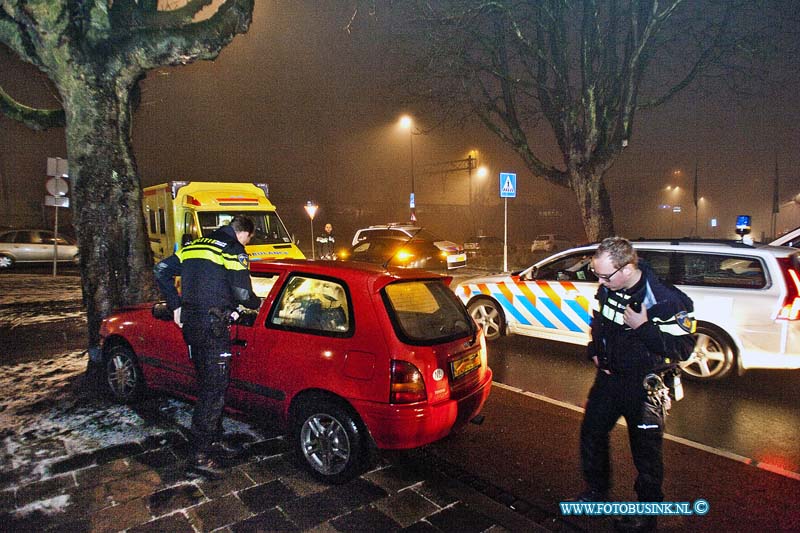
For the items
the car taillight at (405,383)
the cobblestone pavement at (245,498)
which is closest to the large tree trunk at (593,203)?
the cobblestone pavement at (245,498)

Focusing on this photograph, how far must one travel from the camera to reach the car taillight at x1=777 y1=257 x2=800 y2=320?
514cm

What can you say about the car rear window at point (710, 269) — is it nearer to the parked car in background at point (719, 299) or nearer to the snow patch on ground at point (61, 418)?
the parked car in background at point (719, 299)

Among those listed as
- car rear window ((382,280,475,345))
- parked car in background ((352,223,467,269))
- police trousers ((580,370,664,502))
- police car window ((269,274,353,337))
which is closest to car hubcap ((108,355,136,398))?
police car window ((269,274,353,337))

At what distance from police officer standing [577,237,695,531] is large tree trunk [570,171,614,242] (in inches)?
447

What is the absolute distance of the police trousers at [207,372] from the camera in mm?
3502

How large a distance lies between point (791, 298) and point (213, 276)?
5.78 metres

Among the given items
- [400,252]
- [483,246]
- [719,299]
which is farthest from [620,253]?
[483,246]

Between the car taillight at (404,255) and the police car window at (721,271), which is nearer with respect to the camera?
the police car window at (721,271)

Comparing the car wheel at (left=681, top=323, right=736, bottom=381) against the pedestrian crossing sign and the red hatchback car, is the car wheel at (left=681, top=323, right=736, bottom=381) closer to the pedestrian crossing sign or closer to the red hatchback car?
the red hatchback car

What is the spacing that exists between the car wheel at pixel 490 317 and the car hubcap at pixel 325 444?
4595mm

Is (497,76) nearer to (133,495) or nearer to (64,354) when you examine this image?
(64,354)

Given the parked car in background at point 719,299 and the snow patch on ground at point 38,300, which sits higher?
the parked car in background at point 719,299

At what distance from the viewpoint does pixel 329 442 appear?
11.0ft

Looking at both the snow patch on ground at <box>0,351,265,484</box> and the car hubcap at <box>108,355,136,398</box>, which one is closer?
the snow patch on ground at <box>0,351,265,484</box>
